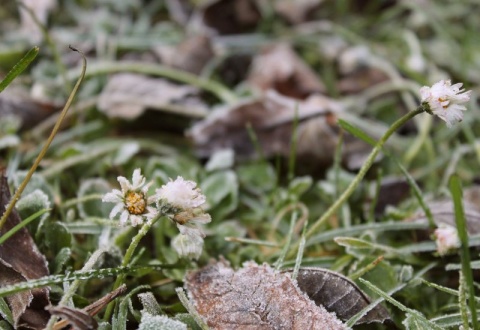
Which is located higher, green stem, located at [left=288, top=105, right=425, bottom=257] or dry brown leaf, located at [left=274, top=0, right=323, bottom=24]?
dry brown leaf, located at [left=274, top=0, right=323, bottom=24]

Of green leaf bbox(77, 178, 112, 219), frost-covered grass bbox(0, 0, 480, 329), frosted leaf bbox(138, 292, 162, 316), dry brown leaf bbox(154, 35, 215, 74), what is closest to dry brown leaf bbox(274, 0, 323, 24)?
frost-covered grass bbox(0, 0, 480, 329)

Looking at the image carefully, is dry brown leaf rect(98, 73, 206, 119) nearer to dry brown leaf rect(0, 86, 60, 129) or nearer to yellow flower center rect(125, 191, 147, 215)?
dry brown leaf rect(0, 86, 60, 129)

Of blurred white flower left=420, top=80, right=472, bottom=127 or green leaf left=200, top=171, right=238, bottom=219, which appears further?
green leaf left=200, top=171, right=238, bottom=219

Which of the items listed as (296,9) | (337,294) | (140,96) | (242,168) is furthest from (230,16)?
(337,294)

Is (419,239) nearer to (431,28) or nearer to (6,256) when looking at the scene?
(6,256)

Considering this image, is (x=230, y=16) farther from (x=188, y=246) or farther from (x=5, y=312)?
(x=5, y=312)

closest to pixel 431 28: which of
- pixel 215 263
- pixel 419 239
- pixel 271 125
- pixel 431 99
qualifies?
pixel 271 125
